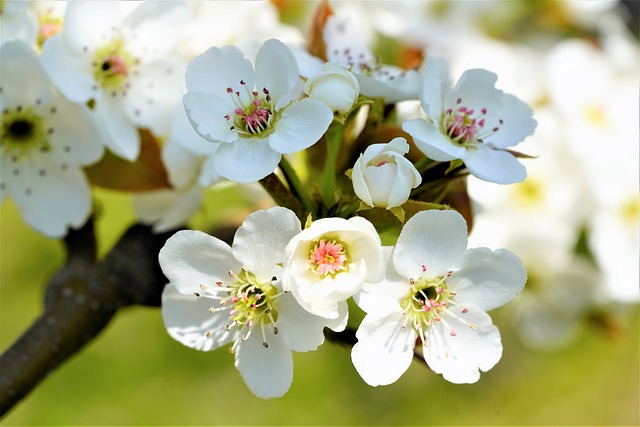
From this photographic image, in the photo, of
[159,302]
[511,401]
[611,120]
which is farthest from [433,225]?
[511,401]

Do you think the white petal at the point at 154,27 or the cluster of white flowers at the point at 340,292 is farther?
the white petal at the point at 154,27

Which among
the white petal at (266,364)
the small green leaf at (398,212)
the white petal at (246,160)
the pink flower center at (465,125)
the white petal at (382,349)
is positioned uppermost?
the white petal at (246,160)

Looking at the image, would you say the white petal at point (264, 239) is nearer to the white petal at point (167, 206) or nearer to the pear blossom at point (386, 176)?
the pear blossom at point (386, 176)

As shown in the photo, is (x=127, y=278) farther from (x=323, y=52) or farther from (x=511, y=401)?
(x=511, y=401)

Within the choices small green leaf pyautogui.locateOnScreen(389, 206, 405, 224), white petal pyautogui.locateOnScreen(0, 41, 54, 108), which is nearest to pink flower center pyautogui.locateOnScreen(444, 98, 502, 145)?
small green leaf pyautogui.locateOnScreen(389, 206, 405, 224)

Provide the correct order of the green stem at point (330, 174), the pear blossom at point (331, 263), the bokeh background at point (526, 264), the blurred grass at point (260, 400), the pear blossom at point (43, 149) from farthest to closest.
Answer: the blurred grass at point (260, 400) < the bokeh background at point (526, 264) < the pear blossom at point (43, 149) < the green stem at point (330, 174) < the pear blossom at point (331, 263)

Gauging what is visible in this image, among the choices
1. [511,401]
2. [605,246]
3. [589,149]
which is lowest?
[511,401]

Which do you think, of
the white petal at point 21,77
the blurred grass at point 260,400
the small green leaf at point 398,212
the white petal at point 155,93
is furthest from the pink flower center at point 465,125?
the blurred grass at point 260,400
